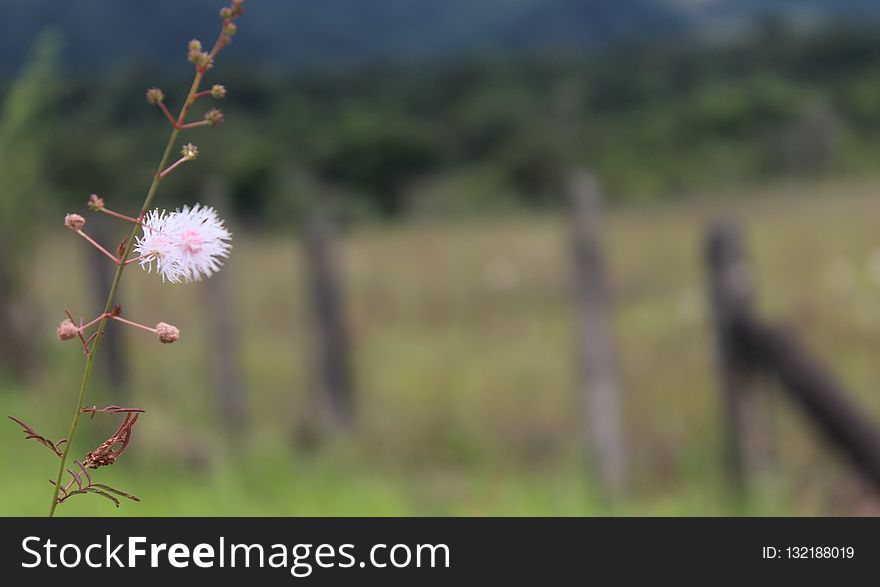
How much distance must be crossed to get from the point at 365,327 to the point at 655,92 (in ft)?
66.0

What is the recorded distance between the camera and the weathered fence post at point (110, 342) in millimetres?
4414

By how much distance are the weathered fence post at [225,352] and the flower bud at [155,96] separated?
4.07m

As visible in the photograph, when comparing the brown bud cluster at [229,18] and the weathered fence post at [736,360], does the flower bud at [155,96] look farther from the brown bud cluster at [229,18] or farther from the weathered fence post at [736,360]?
the weathered fence post at [736,360]

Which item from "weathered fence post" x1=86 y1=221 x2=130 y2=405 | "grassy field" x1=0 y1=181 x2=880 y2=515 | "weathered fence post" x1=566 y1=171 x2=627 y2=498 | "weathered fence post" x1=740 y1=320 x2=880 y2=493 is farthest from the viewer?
"weathered fence post" x1=86 y1=221 x2=130 y2=405

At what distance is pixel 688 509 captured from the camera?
354cm

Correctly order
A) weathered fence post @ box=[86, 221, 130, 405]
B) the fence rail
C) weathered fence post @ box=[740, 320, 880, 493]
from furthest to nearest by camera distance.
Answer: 1. weathered fence post @ box=[86, 221, 130, 405]
2. the fence rail
3. weathered fence post @ box=[740, 320, 880, 493]

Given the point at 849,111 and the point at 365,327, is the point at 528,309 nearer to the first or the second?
the point at 365,327

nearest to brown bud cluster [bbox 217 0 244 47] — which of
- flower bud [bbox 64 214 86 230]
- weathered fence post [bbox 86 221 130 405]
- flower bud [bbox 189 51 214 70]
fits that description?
flower bud [bbox 189 51 214 70]

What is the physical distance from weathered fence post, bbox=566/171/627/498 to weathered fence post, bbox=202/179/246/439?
1.69 metres

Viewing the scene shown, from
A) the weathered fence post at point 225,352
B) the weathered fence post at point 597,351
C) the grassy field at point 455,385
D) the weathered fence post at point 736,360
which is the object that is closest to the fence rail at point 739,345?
the weathered fence post at point 736,360

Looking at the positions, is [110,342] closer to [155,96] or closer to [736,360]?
[736,360]

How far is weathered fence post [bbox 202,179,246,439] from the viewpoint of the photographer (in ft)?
14.7

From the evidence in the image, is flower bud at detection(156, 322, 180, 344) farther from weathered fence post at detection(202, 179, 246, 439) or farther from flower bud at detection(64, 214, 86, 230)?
weathered fence post at detection(202, 179, 246, 439)

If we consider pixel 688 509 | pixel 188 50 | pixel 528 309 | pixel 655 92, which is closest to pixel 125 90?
pixel 688 509
